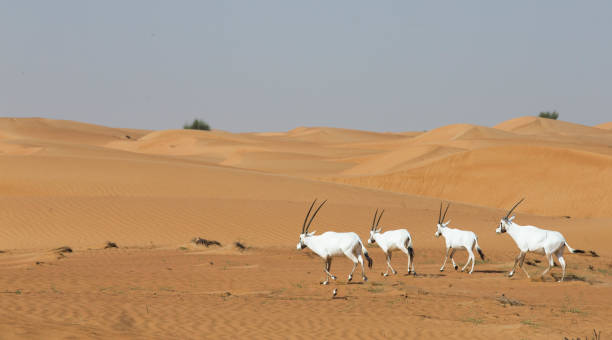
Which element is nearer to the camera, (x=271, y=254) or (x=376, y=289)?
(x=376, y=289)

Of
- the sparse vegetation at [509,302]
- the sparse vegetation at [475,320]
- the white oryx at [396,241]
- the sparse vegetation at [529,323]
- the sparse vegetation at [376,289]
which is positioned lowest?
the sparse vegetation at [376,289]

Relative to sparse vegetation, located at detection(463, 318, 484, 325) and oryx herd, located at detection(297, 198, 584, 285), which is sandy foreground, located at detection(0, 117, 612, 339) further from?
oryx herd, located at detection(297, 198, 584, 285)

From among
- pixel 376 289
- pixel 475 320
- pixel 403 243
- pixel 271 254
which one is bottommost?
pixel 271 254

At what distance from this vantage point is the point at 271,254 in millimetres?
17906

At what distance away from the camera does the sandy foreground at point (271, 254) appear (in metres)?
9.12

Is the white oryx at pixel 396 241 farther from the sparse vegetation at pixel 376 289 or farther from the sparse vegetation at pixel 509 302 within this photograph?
the sparse vegetation at pixel 509 302

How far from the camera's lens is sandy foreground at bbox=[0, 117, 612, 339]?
359 inches

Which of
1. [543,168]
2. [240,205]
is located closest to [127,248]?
[240,205]

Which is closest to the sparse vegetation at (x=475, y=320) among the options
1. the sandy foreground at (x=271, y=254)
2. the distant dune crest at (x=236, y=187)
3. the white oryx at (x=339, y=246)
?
the sandy foreground at (x=271, y=254)

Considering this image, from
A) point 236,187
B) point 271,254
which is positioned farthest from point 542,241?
point 236,187

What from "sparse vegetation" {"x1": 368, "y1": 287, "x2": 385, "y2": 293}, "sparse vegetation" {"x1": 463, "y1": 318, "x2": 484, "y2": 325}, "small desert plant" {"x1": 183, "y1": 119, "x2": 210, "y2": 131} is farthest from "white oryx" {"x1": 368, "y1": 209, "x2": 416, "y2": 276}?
"small desert plant" {"x1": 183, "y1": 119, "x2": 210, "y2": 131}

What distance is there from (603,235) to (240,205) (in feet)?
42.4

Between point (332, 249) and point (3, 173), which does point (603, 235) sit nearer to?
point (332, 249)

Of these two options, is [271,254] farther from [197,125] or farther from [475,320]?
[197,125]
